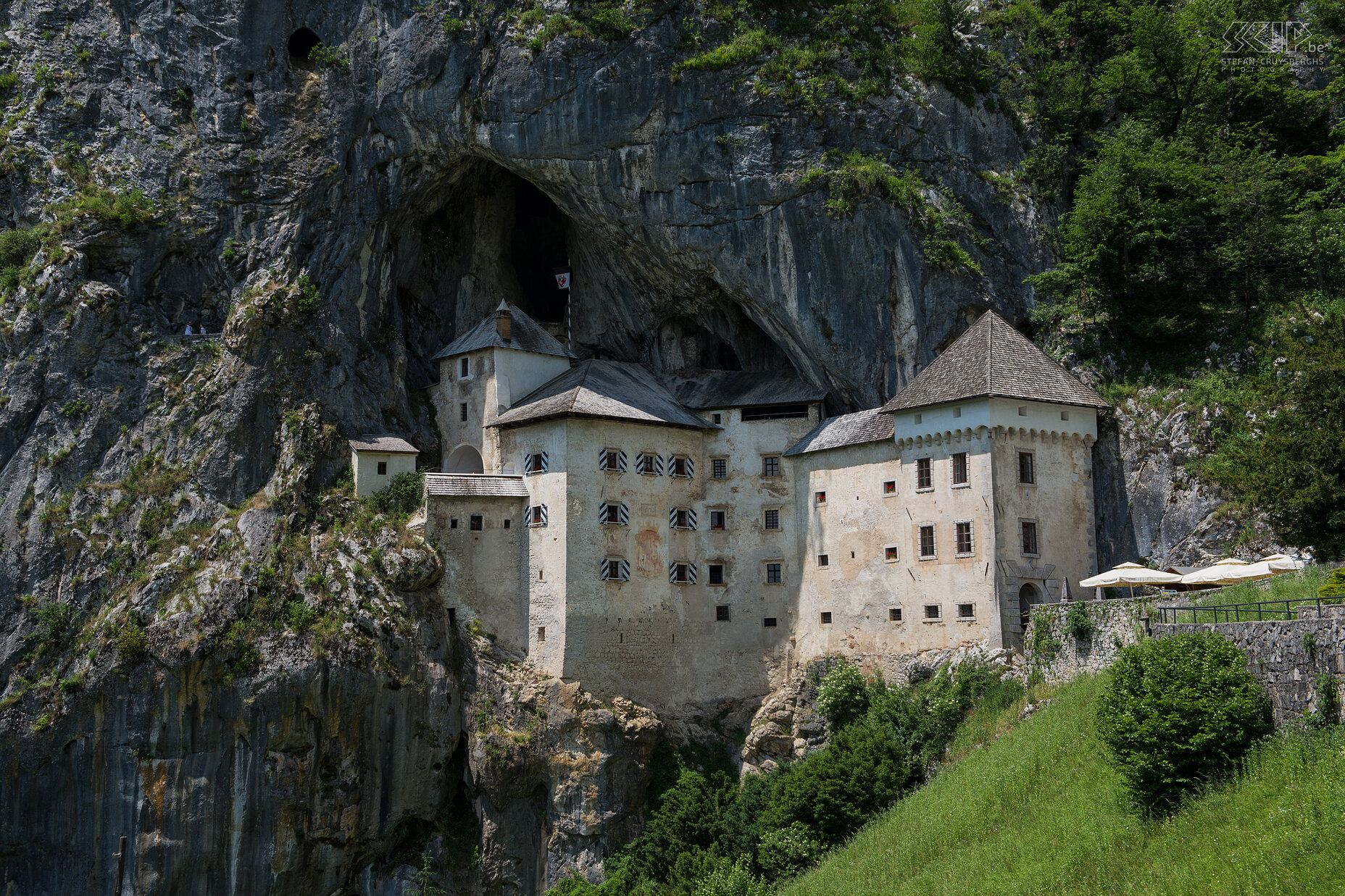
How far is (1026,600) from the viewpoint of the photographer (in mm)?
52156

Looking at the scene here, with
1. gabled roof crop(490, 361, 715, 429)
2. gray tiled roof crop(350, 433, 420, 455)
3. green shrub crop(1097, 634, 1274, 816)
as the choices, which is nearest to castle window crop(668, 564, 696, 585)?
gabled roof crop(490, 361, 715, 429)

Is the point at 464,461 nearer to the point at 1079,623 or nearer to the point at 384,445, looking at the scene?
the point at 384,445

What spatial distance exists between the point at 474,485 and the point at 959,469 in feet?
70.5

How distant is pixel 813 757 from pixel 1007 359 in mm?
18068

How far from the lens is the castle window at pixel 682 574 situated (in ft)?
197

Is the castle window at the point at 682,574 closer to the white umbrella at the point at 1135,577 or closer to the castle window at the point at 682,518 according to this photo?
the castle window at the point at 682,518

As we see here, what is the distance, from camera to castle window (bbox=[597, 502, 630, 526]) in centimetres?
5872

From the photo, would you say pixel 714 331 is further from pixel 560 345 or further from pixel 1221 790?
pixel 1221 790

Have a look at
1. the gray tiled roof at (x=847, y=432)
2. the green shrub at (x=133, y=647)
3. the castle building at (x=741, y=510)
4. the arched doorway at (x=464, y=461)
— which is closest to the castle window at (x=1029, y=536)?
the castle building at (x=741, y=510)

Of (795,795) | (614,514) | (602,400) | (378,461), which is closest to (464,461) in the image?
(378,461)

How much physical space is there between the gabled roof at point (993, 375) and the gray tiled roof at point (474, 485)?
670 inches

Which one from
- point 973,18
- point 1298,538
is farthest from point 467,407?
point 1298,538

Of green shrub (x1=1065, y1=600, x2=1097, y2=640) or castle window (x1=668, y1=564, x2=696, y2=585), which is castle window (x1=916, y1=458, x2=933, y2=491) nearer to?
green shrub (x1=1065, y1=600, x2=1097, y2=640)

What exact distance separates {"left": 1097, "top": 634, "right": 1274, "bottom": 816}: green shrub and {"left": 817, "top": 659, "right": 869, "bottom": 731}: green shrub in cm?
1838
